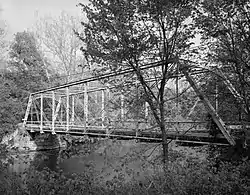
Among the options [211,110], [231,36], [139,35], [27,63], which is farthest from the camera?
[27,63]

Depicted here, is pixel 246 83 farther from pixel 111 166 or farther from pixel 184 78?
pixel 111 166

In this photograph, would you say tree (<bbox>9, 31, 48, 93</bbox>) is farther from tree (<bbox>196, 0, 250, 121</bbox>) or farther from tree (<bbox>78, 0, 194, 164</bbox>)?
tree (<bbox>196, 0, 250, 121</bbox>)

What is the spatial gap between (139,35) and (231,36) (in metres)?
1.61

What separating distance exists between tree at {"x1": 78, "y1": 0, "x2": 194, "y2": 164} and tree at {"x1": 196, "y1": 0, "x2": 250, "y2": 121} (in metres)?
0.31

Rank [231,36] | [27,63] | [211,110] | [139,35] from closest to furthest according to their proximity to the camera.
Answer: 1. [231,36]
2. [139,35]
3. [211,110]
4. [27,63]

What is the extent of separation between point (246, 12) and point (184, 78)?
174cm

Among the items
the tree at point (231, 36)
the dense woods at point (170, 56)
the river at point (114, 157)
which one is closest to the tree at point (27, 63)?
the river at point (114, 157)

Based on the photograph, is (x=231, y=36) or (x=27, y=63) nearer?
(x=231, y=36)

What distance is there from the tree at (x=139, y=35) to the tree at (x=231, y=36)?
0.31 m

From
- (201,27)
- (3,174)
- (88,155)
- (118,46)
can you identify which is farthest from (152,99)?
(3,174)

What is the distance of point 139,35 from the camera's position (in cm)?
530

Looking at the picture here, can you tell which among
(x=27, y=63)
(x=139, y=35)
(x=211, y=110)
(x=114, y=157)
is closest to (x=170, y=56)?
(x=139, y=35)

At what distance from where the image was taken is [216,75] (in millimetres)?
5504

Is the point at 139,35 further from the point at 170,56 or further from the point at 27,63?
the point at 27,63
